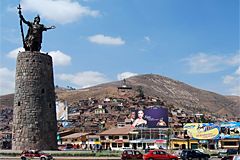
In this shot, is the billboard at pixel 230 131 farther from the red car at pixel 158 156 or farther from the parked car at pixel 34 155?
the parked car at pixel 34 155

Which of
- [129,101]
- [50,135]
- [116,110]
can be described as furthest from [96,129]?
[50,135]

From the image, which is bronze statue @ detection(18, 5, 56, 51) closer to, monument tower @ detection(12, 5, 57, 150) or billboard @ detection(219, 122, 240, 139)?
monument tower @ detection(12, 5, 57, 150)

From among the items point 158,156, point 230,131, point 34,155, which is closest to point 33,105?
point 34,155

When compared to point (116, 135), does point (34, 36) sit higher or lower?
higher

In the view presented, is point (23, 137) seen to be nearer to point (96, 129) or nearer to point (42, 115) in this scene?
point (42, 115)

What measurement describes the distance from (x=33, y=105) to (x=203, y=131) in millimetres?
41449

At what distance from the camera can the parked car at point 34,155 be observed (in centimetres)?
3236

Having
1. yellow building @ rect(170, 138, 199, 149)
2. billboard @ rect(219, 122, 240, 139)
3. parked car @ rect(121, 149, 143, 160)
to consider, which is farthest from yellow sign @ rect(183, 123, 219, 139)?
parked car @ rect(121, 149, 143, 160)

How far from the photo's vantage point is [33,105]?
37.0m

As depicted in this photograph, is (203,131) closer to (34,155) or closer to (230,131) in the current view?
(230,131)

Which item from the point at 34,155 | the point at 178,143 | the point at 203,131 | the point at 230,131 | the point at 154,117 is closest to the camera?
the point at 34,155

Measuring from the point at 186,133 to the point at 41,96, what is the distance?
42.8 meters

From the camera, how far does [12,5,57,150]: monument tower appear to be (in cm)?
3691

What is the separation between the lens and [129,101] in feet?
619
